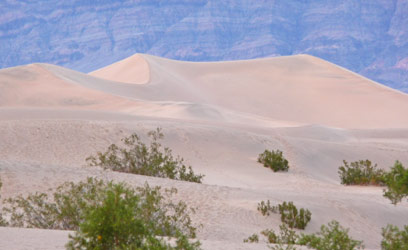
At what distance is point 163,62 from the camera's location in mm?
57781

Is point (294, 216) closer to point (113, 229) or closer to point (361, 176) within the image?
point (113, 229)

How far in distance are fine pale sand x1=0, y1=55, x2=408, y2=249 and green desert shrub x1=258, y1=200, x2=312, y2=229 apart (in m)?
0.17

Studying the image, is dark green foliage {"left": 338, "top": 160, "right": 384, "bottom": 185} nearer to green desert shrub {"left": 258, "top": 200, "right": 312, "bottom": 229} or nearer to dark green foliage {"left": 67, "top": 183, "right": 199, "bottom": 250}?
green desert shrub {"left": 258, "top": 200, "right": 312, "bottom": 229}

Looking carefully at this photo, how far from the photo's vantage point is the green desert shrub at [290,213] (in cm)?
1138

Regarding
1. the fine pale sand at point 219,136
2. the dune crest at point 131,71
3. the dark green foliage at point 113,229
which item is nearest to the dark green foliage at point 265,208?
the fine pale sand at point 219,136

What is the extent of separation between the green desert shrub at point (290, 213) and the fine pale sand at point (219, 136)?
172 millimetres

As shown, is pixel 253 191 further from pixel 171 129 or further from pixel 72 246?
pixel 171 129

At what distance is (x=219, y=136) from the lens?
74.5 feet

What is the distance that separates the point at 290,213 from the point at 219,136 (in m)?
11.3

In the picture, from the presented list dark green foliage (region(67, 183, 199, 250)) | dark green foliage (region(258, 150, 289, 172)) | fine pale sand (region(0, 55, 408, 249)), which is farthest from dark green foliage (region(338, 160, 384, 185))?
dark green foliage (region(67, 183, 199, 250))

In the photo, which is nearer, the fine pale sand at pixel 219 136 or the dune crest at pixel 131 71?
the fine pale sand at pixel 219 136

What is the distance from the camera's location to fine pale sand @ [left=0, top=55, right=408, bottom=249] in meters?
12.1

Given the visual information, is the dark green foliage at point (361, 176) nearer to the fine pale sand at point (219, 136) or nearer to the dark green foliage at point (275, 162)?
the fine pale sand at point (219, 136)

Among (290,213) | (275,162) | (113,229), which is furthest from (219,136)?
(113,229)
